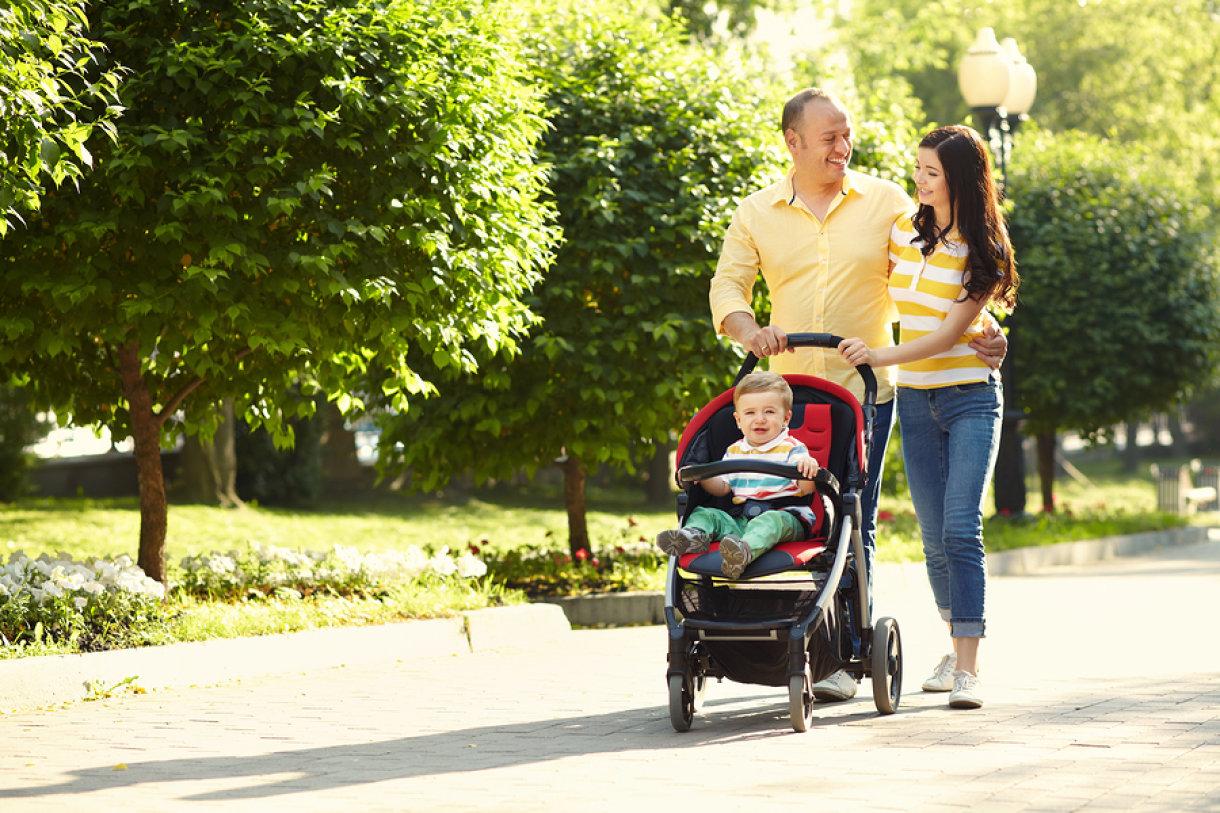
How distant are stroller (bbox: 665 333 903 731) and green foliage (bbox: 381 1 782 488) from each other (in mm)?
4790

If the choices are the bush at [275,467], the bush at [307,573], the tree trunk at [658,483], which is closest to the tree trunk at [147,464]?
the bush at [307,573]

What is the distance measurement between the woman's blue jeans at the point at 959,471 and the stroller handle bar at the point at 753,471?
2.51 feet

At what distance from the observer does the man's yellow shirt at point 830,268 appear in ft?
22.3

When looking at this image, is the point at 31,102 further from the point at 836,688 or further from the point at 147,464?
the point at 836,688

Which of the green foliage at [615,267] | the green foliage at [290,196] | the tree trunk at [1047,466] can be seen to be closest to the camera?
the green foliage at [290,196]

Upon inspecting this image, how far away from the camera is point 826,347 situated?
22.0ft

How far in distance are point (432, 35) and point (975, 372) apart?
3.85m

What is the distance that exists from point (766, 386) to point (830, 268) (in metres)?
0.79

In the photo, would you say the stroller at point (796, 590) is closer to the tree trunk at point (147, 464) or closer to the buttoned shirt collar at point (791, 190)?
the buttoned shirt collar at point (791, 190)

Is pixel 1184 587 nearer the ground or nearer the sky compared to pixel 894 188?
nearer the ground

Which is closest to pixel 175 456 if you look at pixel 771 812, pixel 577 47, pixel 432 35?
pixel 577 47

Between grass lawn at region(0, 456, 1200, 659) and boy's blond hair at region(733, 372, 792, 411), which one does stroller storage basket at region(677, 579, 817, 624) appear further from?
grass lawn at region(0, 456, 1200, 659)

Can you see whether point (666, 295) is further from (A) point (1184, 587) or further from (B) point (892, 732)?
(B) point (892, 732)

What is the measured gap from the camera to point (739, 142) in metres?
11.9
